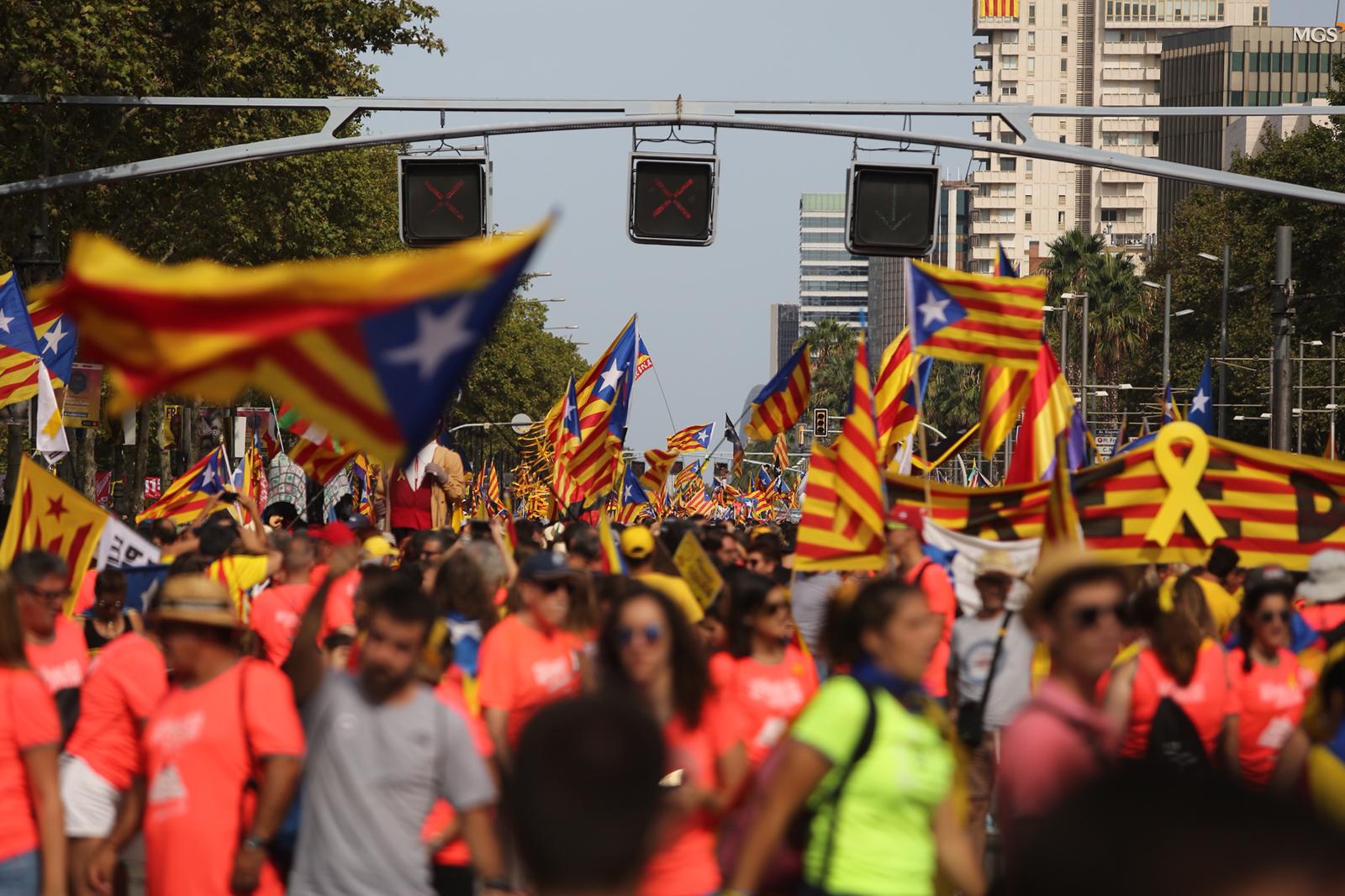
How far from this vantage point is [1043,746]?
4660mm

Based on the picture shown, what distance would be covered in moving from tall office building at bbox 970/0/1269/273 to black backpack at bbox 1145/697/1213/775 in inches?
5680

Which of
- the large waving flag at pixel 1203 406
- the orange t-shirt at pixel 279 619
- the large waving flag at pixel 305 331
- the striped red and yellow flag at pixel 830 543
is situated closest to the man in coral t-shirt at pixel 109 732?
the large waving flag at pixel 305 331

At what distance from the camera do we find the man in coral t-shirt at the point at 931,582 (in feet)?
29.5

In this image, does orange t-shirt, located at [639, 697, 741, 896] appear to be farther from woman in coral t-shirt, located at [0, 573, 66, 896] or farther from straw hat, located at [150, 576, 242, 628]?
woman in coral t-shirt, located at [0, 573, 66, 896]

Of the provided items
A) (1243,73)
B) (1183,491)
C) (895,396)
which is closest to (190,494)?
(895,396)

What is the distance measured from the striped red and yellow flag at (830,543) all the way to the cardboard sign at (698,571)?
51cm

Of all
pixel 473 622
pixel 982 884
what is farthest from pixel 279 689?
pixel 473 622

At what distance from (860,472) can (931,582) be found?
691mm

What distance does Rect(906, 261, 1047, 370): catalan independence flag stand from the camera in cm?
1366

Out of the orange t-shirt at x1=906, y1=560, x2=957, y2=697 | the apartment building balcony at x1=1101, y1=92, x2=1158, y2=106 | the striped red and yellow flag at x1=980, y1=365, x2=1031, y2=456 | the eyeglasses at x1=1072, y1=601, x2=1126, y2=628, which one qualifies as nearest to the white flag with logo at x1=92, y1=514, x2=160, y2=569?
the orange t-shirt at x1=906, y1=560, x2=957, y2=697

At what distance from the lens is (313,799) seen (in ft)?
16.2

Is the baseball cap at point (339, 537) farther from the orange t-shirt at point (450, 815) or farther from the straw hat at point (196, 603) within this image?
the straw hat at point (196, 603)

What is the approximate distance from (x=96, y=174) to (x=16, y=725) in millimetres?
11661

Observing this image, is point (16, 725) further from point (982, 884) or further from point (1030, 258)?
point (1030, 258)
